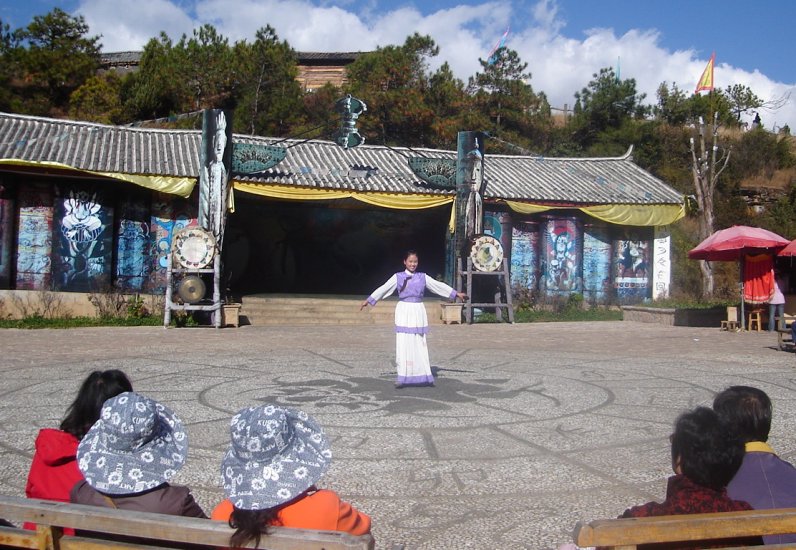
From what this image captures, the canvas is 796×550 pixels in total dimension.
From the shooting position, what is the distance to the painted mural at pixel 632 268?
2195 centimetres

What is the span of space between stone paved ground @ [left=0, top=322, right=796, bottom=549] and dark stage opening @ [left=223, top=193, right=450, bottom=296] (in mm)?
7614

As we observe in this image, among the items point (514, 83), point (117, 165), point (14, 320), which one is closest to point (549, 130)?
point (514, 83)

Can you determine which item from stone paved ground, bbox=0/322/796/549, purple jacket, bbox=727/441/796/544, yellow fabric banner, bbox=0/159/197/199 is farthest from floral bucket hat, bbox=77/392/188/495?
yellow fabric banner, bbox=0/159/197/199

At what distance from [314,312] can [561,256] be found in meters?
7.05

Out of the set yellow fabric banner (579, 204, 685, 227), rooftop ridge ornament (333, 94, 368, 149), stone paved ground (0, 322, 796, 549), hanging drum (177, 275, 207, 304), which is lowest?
stone paved ground (0, 322, 796, 549)

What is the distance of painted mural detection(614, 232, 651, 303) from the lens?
21953mm

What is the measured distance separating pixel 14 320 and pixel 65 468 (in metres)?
14.3

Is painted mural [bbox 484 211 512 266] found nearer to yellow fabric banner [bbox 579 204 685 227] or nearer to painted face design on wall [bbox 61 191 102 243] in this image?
yellow fabric banner [bbox 579 204 685 227]

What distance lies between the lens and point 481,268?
18.3 m

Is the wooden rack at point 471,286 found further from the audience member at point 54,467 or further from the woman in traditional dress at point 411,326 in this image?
the audience member at point 54,467

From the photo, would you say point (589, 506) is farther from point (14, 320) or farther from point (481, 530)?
point (14, 320)

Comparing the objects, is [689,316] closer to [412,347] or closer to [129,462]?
[412,347]

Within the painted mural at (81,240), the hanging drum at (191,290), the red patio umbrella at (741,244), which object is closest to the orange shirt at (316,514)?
the hanging drum at (191,290)

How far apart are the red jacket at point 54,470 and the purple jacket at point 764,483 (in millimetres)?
2657
